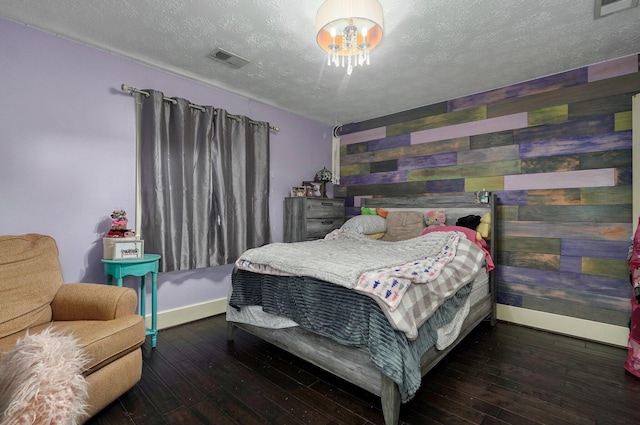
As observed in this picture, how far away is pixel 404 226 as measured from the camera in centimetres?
361

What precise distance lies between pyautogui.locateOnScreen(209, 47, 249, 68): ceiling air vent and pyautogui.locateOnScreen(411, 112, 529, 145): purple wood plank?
231cm

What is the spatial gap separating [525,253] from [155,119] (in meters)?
3.87

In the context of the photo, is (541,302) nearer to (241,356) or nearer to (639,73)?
(639,73)

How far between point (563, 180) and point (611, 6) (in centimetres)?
148

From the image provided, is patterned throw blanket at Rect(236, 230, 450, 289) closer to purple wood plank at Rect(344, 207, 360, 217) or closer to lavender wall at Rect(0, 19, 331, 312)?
lavender wall at Rect(0, 19, 331, 312)

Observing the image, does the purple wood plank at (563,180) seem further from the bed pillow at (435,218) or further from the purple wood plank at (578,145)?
the bed pillow at (435,218)

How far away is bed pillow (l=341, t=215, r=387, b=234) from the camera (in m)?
3.58

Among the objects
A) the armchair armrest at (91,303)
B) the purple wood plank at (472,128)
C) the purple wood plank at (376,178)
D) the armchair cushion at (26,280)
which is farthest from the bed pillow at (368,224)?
the armchair cushion at (26,280)

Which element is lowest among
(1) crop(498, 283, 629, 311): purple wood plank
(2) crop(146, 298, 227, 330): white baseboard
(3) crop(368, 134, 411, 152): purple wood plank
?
(2) crop(146, 298, 227, 330): white baseboard

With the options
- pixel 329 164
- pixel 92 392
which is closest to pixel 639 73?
pixel 329 164

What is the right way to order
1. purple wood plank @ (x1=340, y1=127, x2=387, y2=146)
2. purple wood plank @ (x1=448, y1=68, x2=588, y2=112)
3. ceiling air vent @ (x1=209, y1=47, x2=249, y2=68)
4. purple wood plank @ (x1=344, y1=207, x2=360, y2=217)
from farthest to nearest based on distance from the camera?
purple wood plank @ (x1=344, y1=207, x2=360, y2=217), purple wood plank @ (x1=340, y1=127, x2=387, y2=146), purple wood plank @ (x1=448, y1=68, x2=588, y2=112), ceiling air vent @ (x1=209, y1=47, x2=249, y2=68)

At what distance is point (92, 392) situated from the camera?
5.09 feet

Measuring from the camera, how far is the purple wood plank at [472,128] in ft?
10.6

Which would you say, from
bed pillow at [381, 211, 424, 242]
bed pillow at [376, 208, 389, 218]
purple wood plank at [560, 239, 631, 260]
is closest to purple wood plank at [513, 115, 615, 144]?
purple wood plank at [560, 239, 631, 260]
